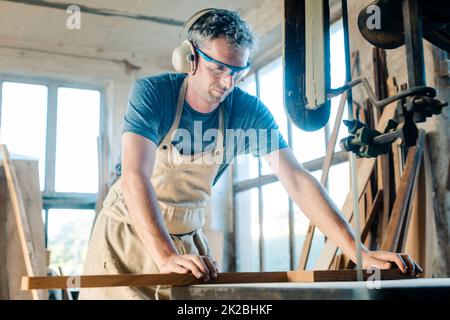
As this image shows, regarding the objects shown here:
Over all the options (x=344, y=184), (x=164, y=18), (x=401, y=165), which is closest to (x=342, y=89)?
(x=401, y=165)

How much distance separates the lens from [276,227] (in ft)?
17.7

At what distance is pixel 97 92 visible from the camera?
659 cm

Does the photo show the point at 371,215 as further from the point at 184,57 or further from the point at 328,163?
the point at 184,57

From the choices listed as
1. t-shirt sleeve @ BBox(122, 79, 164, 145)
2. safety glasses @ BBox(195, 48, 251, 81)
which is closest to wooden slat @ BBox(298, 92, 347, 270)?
safety glasses @ BBox(195, 48, 251, 81)

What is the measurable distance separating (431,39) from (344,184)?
3083mm

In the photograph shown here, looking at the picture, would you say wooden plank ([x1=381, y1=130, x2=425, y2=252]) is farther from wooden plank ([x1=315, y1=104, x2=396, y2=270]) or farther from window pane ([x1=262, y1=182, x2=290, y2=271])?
window pane ([x1=262, y1=182, x2=290, y2=271])

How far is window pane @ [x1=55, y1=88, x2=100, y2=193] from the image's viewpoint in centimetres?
621

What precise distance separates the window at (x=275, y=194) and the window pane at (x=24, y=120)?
7.17 ft

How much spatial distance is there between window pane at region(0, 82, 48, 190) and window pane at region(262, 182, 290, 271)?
97.4 inches

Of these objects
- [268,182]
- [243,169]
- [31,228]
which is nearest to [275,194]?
[268,182]

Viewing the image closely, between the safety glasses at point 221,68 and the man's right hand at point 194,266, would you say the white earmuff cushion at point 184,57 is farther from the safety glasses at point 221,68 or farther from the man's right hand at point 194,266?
the man's right hand at point 194,266

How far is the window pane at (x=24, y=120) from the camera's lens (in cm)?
605

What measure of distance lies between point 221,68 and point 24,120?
15.2ft

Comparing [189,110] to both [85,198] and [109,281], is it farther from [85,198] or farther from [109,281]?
[85,198]
